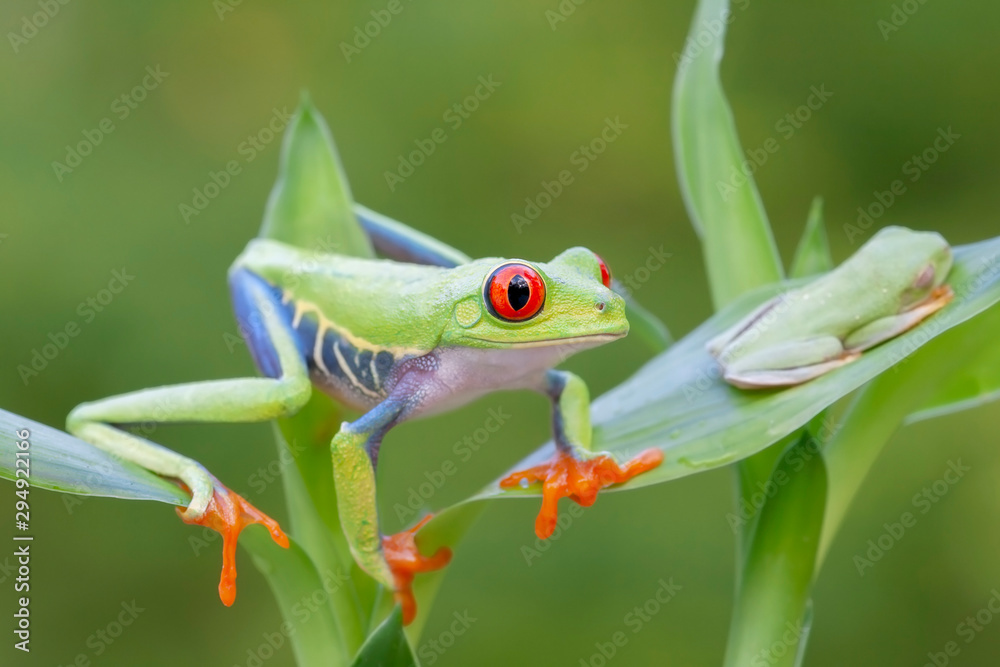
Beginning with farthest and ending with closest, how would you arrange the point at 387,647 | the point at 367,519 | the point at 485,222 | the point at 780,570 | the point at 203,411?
the point at 485,222, the point at 203,411, the point at 367,519, the point at 780,570, the point at 387,647

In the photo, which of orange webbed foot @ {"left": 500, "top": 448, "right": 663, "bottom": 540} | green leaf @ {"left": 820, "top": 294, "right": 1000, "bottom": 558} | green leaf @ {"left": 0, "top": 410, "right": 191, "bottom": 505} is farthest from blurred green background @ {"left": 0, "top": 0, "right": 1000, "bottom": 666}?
green leaf @ {"left": 0, "top": 410, "right": 191, "bottom": 505}

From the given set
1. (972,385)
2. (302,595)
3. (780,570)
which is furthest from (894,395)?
(302,595)

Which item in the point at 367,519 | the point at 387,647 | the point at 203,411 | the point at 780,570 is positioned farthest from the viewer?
the point at 203,411

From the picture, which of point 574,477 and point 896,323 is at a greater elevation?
point 896,323

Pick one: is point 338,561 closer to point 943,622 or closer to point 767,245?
point 767,245

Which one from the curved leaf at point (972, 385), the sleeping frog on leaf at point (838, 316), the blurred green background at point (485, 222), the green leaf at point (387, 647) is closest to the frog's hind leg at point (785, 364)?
the sleeping frog on leaf at point (838, 316)

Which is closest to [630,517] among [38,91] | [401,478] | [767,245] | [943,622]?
[401,478]

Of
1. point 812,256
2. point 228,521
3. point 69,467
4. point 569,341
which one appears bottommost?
point 228,521

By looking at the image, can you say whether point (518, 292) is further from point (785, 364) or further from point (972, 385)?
point (972, 385)
